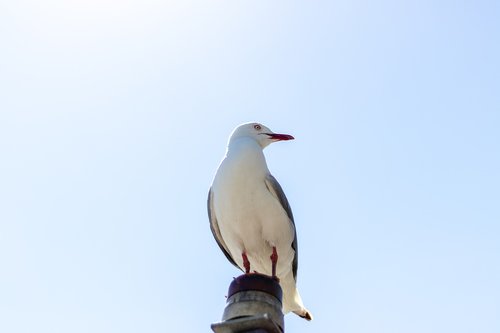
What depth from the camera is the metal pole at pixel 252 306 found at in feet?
11.0

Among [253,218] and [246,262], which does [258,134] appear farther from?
[246,262]

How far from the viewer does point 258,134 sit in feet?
20.8

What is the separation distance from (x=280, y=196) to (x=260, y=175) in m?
0.28

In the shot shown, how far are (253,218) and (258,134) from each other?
1.16 meters

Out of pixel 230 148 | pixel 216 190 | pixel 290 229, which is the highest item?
pixel 230 148

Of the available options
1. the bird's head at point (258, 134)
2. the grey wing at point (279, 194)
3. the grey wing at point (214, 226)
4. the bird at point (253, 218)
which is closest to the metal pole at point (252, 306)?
the bird at point (253, 218)

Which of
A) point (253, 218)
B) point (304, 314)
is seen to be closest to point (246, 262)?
point (253, 218)

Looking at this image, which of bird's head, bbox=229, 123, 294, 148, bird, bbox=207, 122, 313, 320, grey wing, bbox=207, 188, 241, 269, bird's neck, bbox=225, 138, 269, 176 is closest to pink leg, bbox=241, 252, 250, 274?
bird, bbox=207, 122, 313, 320

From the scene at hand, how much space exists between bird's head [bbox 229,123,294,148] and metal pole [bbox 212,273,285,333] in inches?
100

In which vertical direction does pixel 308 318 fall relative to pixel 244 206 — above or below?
below

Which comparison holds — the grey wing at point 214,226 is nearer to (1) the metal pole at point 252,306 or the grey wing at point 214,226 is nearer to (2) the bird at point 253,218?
(2) the bird at point 253,218

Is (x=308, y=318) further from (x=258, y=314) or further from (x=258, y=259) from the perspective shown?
(x=258, y=314)

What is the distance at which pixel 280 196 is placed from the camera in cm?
577

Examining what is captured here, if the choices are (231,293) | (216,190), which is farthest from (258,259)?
(231,293)
